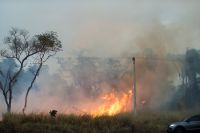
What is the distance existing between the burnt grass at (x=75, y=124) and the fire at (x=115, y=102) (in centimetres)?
2374

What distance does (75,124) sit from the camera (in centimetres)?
4156

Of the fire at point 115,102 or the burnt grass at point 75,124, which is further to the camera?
the fire at point 115,102

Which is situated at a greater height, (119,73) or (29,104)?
(119,73)

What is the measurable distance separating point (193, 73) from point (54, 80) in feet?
86.6

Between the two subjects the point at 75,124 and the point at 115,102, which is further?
the point at 115,102

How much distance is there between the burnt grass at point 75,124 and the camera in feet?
128

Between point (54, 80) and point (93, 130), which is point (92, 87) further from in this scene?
point (93, 130)

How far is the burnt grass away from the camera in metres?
38.9

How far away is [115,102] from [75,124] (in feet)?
100

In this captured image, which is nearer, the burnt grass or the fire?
the burnt grass

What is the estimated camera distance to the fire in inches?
2758

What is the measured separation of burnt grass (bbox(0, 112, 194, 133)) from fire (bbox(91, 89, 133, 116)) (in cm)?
2374

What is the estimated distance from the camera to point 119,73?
81.4 metres

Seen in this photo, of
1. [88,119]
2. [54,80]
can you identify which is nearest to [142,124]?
[88,119]
